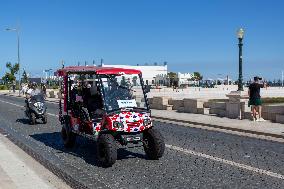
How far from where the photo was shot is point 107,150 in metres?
10.5

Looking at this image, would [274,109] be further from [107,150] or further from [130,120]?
[107,150]

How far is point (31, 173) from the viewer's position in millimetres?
9805

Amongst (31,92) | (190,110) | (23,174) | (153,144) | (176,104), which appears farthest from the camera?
(176,104)

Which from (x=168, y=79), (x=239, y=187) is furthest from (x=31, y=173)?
(x=168, y=79)

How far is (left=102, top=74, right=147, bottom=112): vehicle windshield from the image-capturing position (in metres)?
11.3

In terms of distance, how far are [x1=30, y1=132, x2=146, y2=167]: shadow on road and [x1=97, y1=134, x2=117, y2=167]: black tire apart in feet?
0.86

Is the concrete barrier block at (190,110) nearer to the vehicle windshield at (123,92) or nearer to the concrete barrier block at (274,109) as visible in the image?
the concrete barrier block at (274,109)

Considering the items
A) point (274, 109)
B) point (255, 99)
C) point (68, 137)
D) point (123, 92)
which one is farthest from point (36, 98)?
point (123, 92)

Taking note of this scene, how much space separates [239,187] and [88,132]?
472 cm

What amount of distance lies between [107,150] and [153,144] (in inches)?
48.3

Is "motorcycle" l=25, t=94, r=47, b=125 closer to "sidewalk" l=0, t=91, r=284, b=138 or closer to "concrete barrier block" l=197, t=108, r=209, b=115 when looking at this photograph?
"sidewalk" l=0, t=91, r=284, b=138

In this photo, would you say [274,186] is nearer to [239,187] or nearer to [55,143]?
[239,187]

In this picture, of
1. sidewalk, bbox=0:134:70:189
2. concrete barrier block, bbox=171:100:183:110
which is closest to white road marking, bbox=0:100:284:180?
sidewalk, bbox=0:134:70:189

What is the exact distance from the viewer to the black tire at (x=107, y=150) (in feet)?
34.3
